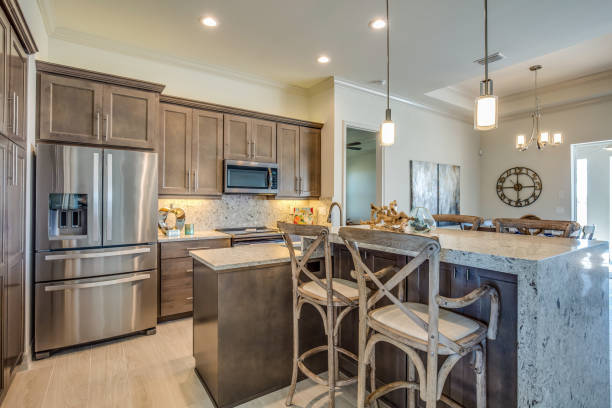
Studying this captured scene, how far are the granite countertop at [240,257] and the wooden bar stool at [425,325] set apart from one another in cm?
73

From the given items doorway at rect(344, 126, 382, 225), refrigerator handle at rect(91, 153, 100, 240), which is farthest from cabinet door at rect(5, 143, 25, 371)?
doorway at rect(344, 126, 382, 225)

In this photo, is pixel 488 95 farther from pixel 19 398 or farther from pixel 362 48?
pixel 19 398

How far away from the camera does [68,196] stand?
265 cm

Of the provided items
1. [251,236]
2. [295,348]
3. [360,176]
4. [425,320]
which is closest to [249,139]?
[251,236]

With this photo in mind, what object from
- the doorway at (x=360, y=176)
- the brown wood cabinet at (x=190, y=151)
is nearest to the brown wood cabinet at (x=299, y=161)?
the brown wood cabinet at (x=190, y=151)

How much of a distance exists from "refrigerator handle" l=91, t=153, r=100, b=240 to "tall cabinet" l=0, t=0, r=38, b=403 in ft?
1.53

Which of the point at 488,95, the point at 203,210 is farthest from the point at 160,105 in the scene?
the point at 488,95

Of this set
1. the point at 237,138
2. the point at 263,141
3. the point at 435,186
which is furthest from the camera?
the point at 435,186

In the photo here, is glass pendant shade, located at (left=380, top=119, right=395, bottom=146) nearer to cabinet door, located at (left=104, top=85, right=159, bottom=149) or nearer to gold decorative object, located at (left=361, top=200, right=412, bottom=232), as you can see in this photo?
gold decorative object, located at (left=361, top=200, right=412, bottom=232)

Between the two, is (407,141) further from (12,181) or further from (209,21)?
(12,181)

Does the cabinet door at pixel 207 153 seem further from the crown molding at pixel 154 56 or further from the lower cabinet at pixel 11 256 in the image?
the lower cabinet at pixel 11 256

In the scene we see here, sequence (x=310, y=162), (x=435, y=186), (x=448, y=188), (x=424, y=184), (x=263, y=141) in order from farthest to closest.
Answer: (x=448, y=188), (x=435, y=186), (x=424, y=184), (x=310, y=162), (x=263, y=141)

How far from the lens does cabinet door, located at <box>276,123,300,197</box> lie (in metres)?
4.21

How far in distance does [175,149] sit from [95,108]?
0.85 m
